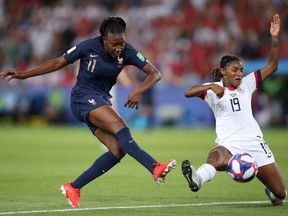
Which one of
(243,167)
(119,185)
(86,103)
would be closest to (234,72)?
(243,167)

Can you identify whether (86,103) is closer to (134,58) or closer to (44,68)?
(44,68)

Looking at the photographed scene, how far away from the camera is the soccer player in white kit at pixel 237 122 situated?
9.23 meters

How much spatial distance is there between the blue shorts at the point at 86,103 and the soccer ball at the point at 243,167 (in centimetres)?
167

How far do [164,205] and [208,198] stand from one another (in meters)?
Answer: 0.96

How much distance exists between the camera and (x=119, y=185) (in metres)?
11.9

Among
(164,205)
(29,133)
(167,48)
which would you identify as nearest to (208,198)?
(164,205)

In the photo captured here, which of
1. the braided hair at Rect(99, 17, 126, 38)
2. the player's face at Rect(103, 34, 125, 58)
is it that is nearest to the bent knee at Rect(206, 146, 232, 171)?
the player's face at Rect(103, 34, 125, 58)

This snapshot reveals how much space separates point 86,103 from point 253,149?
1.99 m

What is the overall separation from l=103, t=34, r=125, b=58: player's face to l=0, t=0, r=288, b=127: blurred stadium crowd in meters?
16.1

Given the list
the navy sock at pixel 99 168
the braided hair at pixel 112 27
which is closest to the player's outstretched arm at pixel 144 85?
the braided hair at pixel 112 27

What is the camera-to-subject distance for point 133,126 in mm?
25859

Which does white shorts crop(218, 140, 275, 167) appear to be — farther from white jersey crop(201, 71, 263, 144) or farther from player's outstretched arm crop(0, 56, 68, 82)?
player's outstretched arm crop(0, 56, 68, 82)

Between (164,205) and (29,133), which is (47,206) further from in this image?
(29,133)

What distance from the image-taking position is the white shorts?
30.3 ft
